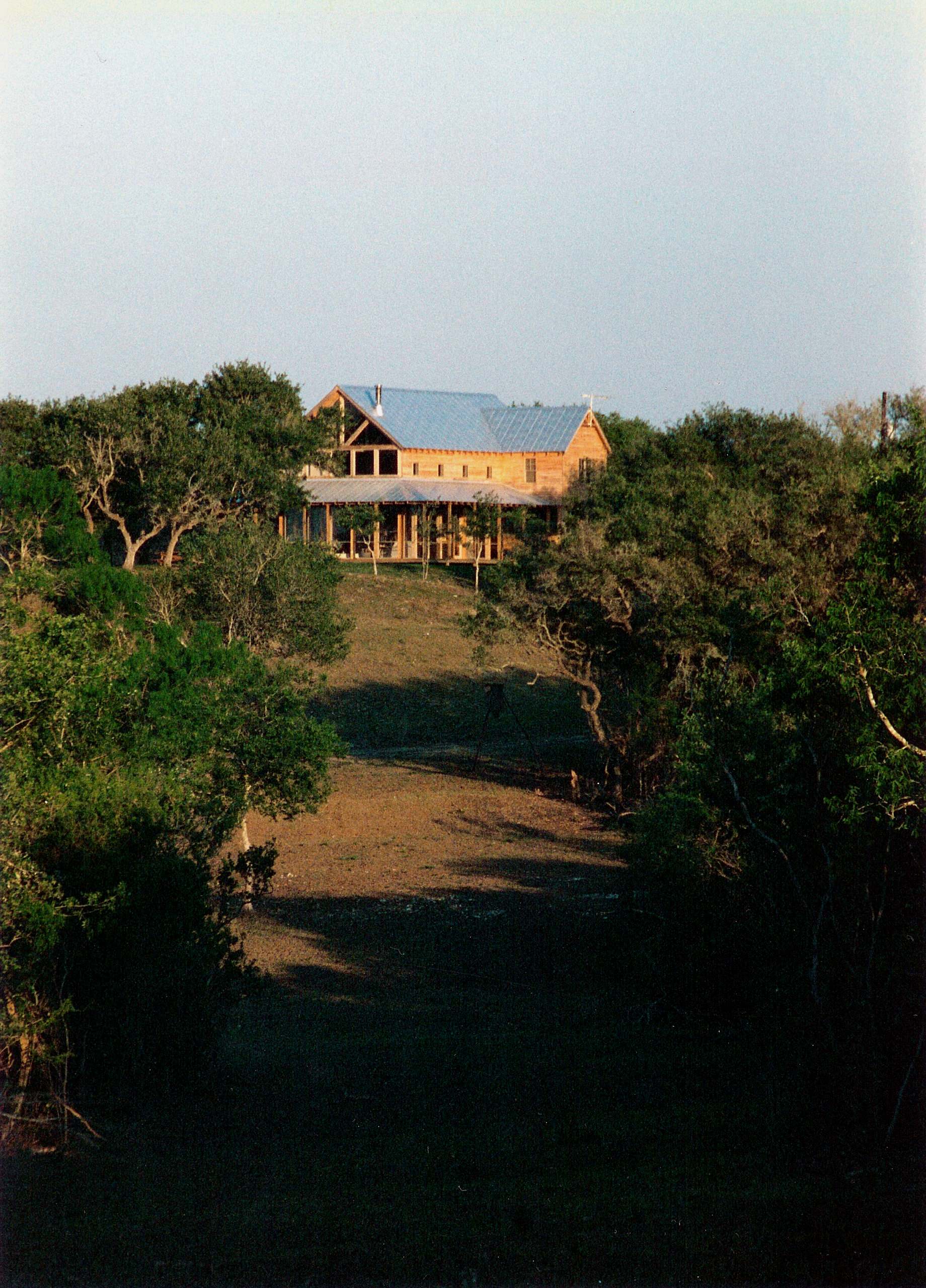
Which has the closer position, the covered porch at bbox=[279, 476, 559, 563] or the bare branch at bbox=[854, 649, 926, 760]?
the bare branch at bbox=[854, 649, 926, 760]

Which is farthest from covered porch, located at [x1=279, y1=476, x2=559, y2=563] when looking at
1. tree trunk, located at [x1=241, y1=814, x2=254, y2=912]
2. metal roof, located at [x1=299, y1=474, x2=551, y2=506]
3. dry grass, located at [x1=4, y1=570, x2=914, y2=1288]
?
dry grass, located at [x1=4, y1=570, x2=914, y2=1288]

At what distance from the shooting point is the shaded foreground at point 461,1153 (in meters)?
7.55

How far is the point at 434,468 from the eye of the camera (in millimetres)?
59250

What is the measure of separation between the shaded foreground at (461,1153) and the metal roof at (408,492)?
38.4 meters

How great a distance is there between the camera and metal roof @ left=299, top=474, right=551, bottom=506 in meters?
55.8

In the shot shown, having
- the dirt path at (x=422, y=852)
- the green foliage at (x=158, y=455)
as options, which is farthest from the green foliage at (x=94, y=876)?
the green foliage at (x=158, y=455)

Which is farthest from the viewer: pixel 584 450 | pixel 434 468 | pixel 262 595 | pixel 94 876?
pixel 584 450

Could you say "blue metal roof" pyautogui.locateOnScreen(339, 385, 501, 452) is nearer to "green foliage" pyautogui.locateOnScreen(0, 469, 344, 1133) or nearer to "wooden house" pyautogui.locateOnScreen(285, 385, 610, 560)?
"wooden house" pyautogui.locateOnScreen(285, 385, 610, 560)

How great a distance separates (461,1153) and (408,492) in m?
47.5

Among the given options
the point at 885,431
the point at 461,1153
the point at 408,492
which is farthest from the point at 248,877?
the point at 408,492

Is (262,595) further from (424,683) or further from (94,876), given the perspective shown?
(94,876)

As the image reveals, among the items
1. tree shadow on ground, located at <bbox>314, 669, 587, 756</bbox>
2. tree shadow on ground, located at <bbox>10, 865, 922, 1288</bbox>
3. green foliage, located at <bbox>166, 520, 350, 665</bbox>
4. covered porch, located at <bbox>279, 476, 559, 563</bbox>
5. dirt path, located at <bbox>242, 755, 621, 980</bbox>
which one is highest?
covered porch, located at <bbox>279, 476, 559, 563</bbox>

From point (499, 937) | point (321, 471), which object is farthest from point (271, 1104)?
point (321, 471)

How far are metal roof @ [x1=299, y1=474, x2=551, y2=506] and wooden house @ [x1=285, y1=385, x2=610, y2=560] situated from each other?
0.08m
